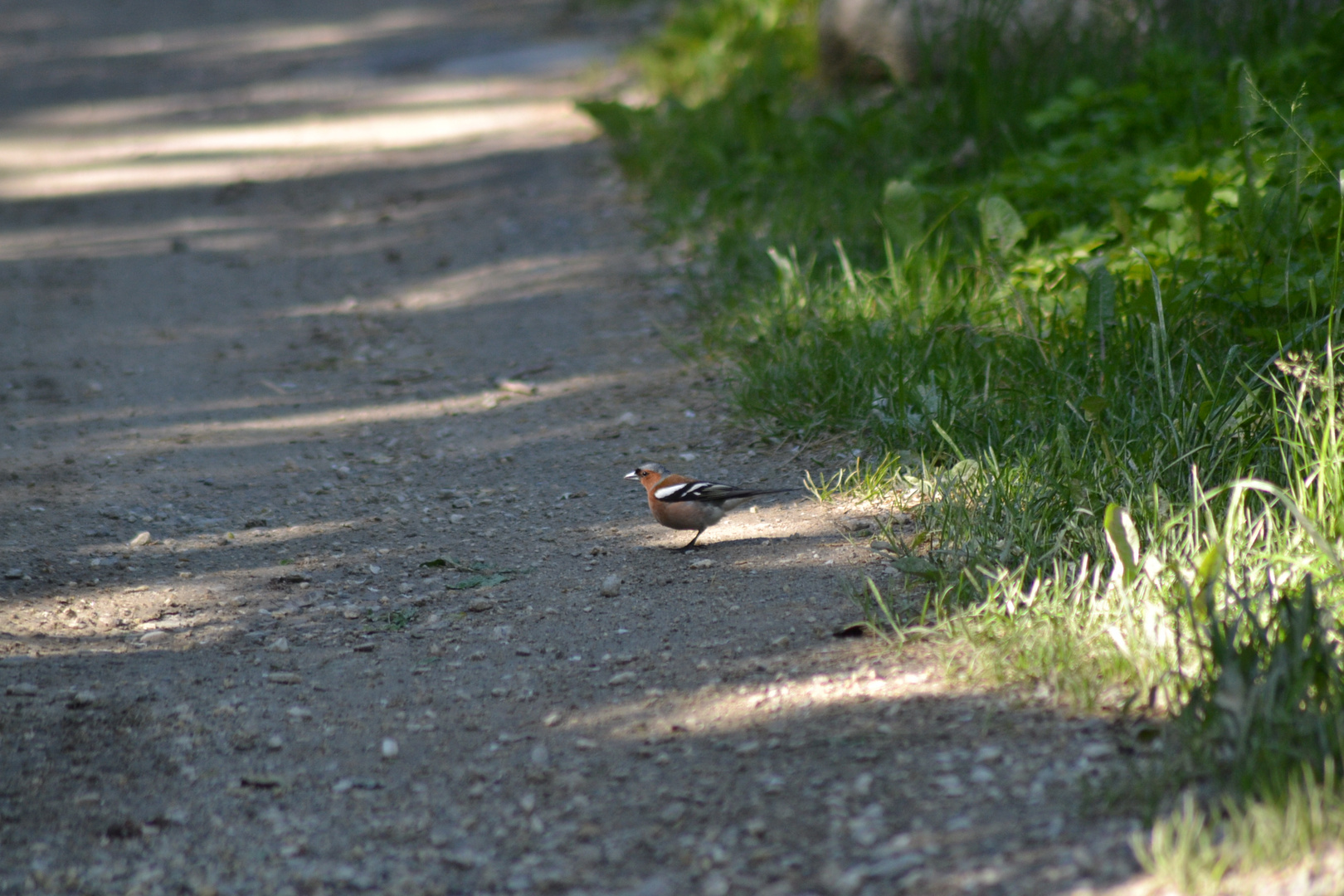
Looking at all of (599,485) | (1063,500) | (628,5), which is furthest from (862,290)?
(628,5)

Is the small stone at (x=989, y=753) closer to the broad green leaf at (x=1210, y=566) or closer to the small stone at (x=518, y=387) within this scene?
the broad green leaf at (x=1210, y=566)

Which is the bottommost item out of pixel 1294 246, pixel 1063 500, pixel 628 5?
pixel 1063 500

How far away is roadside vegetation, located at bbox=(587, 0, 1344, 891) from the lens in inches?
94.0

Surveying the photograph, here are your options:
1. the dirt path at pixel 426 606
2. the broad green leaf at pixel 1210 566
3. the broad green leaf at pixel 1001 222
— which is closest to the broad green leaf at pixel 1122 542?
the broad green leaf at pixel 1210 566

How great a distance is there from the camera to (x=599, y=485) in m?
4.46

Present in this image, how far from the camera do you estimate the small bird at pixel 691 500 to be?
381 centimetres

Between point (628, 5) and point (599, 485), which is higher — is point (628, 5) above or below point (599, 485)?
above

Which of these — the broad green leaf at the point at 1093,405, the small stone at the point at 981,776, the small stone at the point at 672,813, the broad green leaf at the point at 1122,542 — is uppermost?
the broad green leaf at the point at 1093,405

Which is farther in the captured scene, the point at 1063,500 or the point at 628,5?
the point at 628,5

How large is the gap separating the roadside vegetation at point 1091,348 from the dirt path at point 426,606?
9.2 inches

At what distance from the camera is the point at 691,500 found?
3.81 meters

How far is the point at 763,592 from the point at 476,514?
1275 mm

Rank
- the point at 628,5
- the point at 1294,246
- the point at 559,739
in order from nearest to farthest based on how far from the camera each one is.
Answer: the point at 559,739 < the point at 1294,246 < the point at 628,5

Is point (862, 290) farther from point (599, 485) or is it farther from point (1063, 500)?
point (1063, 500)
